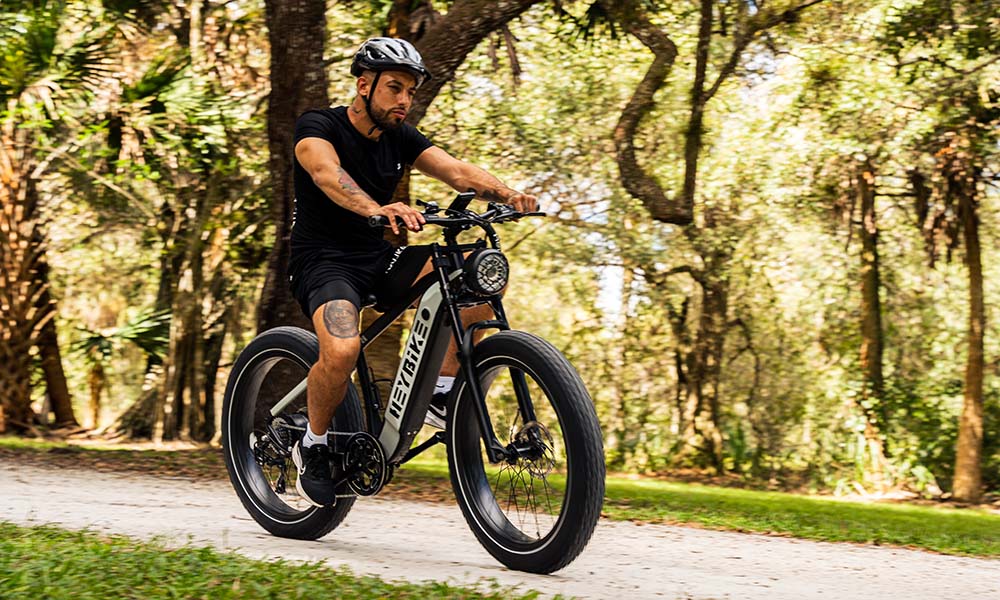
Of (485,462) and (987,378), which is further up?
(987,378)

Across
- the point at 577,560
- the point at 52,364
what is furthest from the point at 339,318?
the point at 52,364

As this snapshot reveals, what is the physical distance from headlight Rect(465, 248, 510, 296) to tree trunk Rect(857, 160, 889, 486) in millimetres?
15461

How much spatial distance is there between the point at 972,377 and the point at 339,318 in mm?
14788

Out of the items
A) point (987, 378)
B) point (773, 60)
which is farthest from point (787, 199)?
point (987, 378)

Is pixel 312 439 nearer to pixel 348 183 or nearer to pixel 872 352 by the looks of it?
pixel 348 183

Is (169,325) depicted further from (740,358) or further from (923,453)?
(923,453)

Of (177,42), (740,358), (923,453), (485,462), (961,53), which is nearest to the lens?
(485,462)

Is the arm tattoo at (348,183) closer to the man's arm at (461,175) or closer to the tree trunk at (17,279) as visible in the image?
the man's arm at (461,175)

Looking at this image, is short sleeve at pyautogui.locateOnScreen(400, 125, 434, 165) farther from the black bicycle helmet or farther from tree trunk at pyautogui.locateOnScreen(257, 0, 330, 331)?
tree trunk at pyautogui.locateOnScreen(257, 0, 330, 331)

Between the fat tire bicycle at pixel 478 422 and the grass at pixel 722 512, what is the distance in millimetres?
2884

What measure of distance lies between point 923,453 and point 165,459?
43.2ft

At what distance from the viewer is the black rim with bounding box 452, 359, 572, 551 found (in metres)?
4.64

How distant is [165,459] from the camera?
10.5 meters

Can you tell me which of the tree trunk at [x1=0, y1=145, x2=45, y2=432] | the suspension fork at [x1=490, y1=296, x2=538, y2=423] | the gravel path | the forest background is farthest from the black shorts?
the tree trunk at [x1=0, y1=145, x2=45, y2=432]
